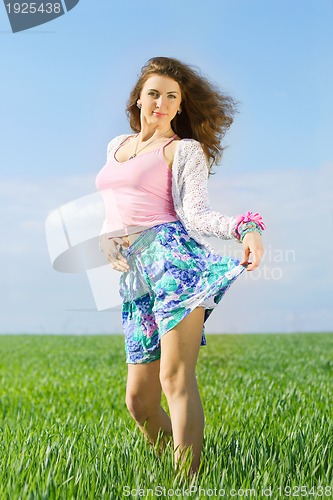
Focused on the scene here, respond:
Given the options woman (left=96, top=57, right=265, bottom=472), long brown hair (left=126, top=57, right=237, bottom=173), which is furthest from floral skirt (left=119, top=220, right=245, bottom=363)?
long brown hair (left=126, top=57, right=237, bottom=173)

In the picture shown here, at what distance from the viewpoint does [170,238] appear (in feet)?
11.1

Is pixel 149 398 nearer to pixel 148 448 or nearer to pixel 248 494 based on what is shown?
pixel 148 448

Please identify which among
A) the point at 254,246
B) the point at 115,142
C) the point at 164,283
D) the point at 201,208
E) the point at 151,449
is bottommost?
the point at 151,449

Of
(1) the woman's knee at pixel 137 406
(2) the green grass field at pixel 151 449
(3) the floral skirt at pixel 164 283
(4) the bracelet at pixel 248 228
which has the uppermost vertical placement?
(4) the bracelet at pixel 248 228

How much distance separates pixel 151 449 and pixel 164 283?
35.3 inches

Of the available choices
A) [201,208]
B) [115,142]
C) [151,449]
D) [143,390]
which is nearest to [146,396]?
[143,390]

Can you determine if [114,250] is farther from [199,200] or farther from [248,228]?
[248,228]

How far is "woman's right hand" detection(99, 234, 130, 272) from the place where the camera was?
3537 mm

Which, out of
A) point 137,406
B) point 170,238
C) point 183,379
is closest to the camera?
point 183,379

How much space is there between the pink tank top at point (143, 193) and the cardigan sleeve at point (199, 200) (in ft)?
0.32

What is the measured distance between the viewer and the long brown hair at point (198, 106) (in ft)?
11.9

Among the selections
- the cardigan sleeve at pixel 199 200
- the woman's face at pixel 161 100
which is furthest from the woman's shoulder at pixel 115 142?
the cardigan sleeve at pixel 199 200

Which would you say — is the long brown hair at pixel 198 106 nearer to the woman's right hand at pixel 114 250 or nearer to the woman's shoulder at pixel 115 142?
the woman's shoulder at pixel 115 142

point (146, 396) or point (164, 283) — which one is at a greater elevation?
point (164, 283)
